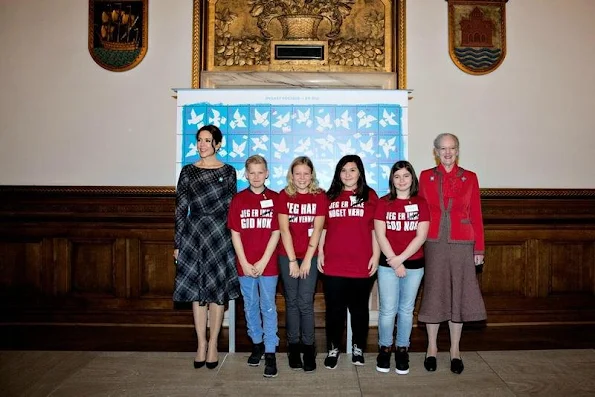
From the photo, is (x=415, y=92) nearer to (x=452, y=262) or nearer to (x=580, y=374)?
(x=452, y=262)

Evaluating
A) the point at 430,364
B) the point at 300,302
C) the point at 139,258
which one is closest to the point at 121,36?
the point at 139,258

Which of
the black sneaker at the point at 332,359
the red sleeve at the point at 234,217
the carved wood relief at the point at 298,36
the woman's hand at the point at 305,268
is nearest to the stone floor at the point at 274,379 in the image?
the black sneaker at the point at 332,359

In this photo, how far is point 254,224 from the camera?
2424 millimetres

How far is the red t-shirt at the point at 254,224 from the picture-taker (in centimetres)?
242

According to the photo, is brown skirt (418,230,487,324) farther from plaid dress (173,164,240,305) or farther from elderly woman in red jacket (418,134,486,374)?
plaid dress (173,164,240,305)

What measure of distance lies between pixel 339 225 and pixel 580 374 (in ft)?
5.36

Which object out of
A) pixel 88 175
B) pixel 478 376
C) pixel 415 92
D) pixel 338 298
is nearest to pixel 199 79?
pixel 88 175

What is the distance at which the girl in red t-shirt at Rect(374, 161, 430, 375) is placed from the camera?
237cm

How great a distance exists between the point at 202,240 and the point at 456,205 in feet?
4.79

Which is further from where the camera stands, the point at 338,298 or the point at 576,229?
the point at 576,229

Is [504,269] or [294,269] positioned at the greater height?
[294,269]

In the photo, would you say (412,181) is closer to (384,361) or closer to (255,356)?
(384,361)

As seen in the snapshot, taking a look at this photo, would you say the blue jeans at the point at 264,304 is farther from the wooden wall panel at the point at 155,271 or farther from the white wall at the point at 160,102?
the white wall at the point at 160,102

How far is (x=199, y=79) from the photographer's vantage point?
11.7ft
